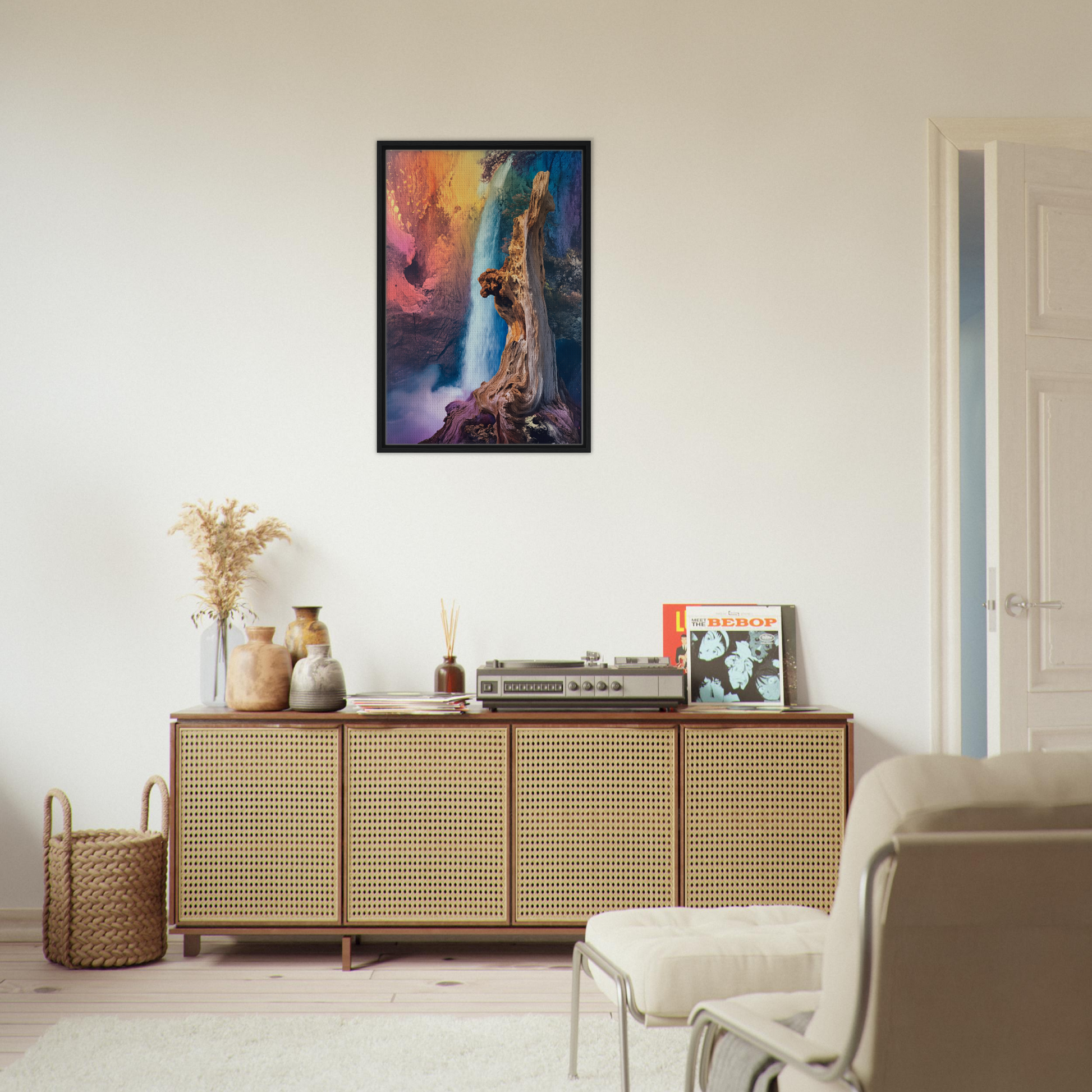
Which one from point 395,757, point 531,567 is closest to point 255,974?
point 395,757

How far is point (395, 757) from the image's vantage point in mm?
3078

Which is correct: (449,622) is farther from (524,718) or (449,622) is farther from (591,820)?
(591,820)

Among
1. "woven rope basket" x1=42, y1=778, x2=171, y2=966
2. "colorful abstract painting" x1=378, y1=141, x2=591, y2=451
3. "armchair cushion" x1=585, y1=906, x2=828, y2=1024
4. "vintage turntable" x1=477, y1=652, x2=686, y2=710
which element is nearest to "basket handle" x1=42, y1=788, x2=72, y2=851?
"woven rope basket" x1=42, y1=778, x2=171, y2=966

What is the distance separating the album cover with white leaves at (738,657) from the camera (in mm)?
3369

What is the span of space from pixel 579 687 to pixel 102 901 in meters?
1.55

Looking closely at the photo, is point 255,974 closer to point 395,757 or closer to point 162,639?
point 395,757

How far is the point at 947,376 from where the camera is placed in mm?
3480

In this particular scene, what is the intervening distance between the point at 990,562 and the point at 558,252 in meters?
1.75

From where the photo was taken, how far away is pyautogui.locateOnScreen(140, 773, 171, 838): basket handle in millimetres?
3100

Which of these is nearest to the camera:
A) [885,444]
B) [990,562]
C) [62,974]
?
[62,974]

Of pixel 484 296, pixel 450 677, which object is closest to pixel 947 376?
pixel 484 296

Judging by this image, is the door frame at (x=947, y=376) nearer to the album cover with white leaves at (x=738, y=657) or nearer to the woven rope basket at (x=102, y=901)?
the album cover with white leaves at (x=738, y=657)

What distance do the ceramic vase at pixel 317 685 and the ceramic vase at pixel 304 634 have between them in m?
0.10

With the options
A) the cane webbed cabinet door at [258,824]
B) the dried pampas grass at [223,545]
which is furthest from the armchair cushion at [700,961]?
the dried pampas grass at [223,545]
